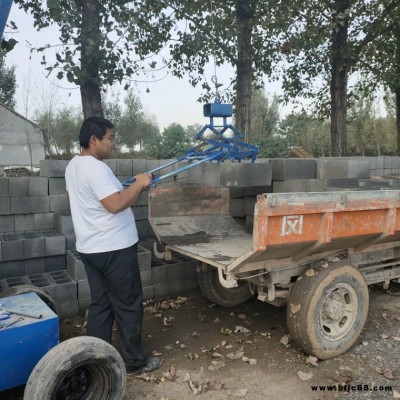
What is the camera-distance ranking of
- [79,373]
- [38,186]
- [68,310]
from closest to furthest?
[79,373]
[68,310]
[38,186]

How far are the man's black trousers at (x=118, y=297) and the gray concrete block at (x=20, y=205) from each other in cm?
247

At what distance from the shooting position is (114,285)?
3.16 m

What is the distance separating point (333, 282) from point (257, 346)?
1.01 metres

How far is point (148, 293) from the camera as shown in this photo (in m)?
5.00

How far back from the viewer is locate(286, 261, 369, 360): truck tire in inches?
131

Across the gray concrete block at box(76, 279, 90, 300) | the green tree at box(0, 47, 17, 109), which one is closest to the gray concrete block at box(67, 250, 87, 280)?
the gray concrete block at box(76, 279, 90, 300)

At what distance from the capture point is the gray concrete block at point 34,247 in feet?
16.0

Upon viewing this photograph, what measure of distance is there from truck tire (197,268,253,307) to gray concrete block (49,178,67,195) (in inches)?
89.4

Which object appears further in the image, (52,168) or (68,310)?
(52,168)

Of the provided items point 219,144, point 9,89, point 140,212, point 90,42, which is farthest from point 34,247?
point 9,89

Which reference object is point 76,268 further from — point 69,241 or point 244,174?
point 244,174

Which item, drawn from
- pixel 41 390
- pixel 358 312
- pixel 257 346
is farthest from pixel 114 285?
pixel 358 312

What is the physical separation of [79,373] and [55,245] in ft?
8.42

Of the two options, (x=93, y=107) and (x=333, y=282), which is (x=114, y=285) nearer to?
(x=333, y=282)
